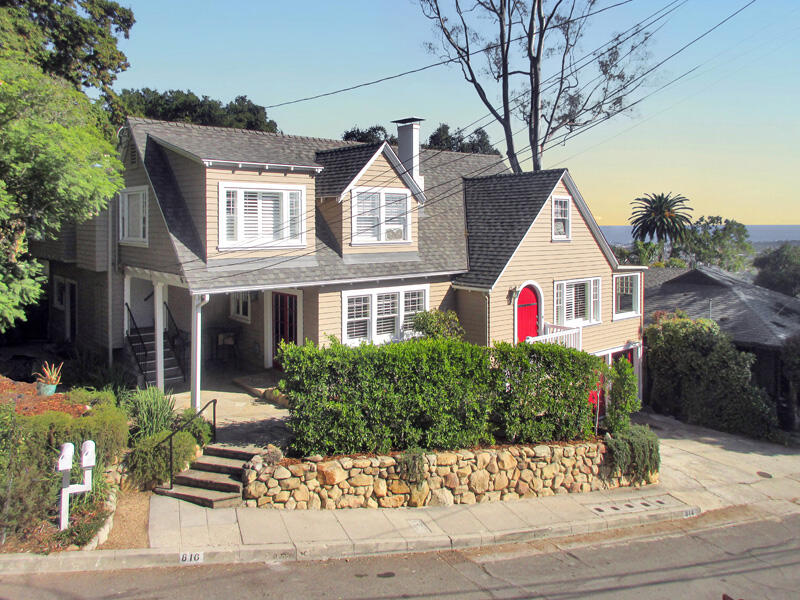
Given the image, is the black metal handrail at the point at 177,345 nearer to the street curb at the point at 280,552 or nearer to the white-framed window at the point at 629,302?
the street curb at the point at 280,552

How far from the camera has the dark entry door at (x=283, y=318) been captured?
705 inches

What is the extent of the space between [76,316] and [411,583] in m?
16.3

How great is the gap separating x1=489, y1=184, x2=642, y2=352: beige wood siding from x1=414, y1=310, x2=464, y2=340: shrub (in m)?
1.18

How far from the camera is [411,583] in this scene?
9297mm

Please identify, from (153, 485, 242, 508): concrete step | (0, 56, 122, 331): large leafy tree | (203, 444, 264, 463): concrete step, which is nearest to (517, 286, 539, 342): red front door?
(203, 444, 264, 463): concrete step

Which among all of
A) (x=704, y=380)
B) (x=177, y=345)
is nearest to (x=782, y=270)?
(x=704, y=380)

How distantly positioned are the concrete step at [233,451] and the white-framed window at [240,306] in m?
7.45

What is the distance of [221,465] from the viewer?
11.6 meters

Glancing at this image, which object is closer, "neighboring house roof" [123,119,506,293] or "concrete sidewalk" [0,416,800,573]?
"concrete sidewalk" [0,416,800,573]

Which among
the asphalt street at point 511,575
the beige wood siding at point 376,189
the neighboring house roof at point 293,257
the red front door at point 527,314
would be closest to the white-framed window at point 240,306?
the neighboring house roof at point 293,257

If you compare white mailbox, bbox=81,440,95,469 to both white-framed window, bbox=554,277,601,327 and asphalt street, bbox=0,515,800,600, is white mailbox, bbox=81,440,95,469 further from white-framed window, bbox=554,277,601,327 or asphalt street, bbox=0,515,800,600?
white-framed window, bbox=554,277,601,327

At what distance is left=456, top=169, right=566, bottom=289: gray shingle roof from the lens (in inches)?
766

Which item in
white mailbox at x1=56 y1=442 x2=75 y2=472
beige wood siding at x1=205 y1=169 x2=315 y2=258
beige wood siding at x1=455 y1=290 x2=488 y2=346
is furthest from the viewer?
beige wood siding at x1=455 y1=290 x2=488 y2=346

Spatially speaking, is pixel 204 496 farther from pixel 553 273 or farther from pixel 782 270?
pixel 782 270
